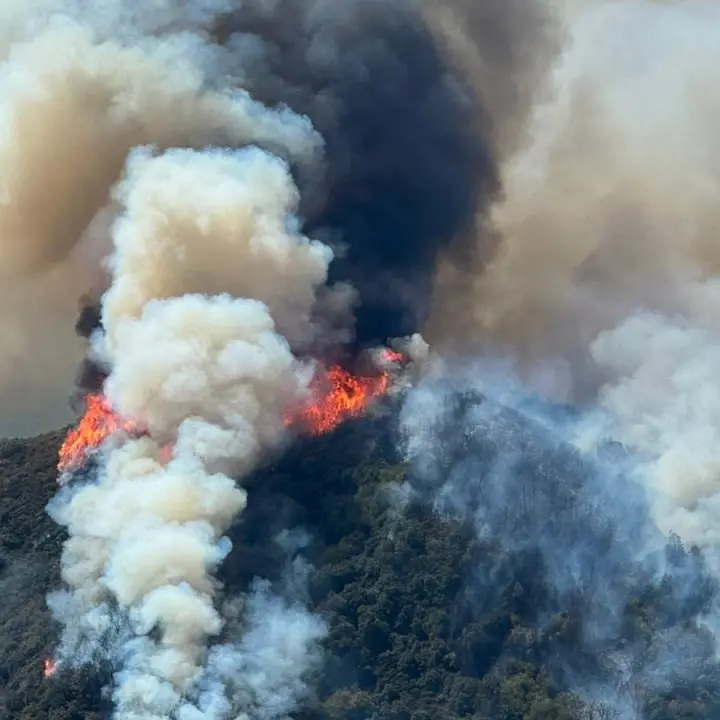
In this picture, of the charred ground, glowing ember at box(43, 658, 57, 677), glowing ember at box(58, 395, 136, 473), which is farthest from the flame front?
glowing ember at box(43, 658, 57, 677)

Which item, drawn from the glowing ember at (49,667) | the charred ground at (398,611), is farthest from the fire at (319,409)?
the glowing ember at (49,667)

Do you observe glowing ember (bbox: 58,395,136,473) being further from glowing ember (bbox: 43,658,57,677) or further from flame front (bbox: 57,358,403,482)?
glowing ember (bbox: 43,658,57,677)

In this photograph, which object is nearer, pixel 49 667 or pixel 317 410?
pixel 49 667

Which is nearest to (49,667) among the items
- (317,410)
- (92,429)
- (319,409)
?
(92,429)

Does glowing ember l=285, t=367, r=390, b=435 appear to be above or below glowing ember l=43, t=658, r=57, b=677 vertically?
above

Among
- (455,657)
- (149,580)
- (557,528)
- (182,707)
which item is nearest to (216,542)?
(149,580)

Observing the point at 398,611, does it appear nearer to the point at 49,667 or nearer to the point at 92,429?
the point at 49,667

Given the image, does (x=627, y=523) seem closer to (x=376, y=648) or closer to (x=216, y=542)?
(x=376, y=648)
